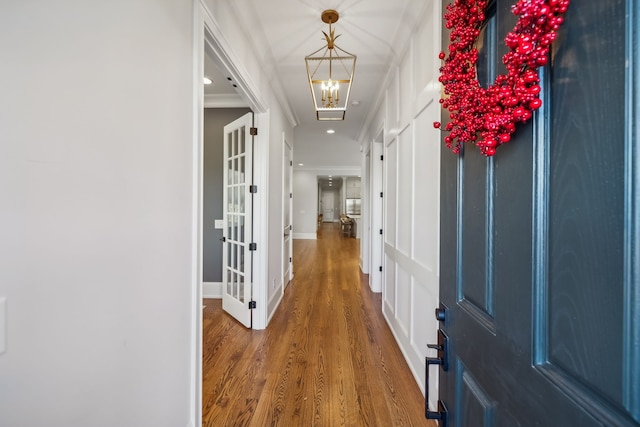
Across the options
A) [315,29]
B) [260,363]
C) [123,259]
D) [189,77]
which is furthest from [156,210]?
[315,29]

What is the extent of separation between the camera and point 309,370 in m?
2.23

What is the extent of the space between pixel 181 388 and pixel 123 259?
0.77 m

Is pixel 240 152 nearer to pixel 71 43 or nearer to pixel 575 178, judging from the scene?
pixel 71 43

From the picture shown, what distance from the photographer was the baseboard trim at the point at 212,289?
3.88 m

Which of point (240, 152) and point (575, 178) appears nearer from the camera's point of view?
point (575, 178)

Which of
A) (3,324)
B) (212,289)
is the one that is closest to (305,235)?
(212,289)

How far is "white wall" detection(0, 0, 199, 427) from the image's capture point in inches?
26.1

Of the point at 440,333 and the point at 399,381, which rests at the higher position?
the point at 440,333

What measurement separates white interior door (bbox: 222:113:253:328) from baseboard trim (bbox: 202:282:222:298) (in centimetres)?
48

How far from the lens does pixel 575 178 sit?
18.1 inches

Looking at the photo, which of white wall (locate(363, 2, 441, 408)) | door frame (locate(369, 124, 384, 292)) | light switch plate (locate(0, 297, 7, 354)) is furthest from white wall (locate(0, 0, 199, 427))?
door frame (locate(369, 124, 384, 292))

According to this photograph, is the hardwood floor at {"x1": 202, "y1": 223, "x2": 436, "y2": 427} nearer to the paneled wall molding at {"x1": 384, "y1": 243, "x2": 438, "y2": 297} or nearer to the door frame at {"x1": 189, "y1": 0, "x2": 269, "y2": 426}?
the door frame at {"x1": 189, "y1": 0, "x2": 269, "y2": 426}

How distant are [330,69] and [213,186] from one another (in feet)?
7.72

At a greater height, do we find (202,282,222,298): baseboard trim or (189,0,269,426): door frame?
(189,0,269,426): door frame
